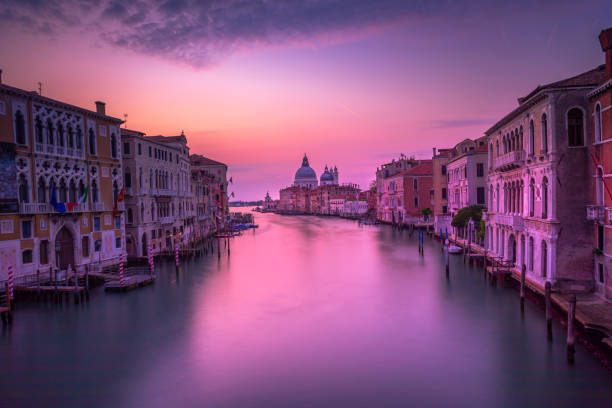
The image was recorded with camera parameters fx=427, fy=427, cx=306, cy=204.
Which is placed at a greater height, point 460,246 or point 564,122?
point 564,122

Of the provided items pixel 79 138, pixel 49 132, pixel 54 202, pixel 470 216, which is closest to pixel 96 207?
pixel 54 202

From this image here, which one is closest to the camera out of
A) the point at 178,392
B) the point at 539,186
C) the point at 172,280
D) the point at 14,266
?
the point at 178,392

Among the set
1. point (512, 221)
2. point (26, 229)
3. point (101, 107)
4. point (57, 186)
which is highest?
point (101, 107)

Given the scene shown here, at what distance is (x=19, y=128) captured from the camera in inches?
761

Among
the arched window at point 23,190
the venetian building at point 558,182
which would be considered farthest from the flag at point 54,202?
the venetian building at point 558,182

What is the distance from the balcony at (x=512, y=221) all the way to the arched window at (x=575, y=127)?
4.82 metres

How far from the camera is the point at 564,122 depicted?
603 inches

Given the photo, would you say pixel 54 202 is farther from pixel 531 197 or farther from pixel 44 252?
pixel 531 197

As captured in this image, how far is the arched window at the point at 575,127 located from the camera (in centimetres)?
1516

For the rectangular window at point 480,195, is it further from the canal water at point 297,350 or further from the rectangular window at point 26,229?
the rectangular window at point 26,229

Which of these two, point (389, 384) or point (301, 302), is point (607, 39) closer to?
point (389, 384)

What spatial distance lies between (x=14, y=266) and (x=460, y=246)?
29031 mm

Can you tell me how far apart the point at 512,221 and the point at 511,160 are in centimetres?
283

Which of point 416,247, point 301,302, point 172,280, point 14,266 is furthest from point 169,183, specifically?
point 416,247
